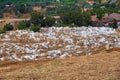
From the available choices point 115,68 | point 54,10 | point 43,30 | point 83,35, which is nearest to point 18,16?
point 54,10

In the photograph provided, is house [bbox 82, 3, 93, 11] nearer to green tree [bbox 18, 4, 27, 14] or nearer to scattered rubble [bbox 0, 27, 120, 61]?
green tree [bbox 18, 4, 27, 14]

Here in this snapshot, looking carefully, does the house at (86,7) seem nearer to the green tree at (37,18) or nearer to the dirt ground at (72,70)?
the green tree at (37,18)

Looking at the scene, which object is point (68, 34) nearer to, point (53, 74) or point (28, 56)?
point (28, 56)

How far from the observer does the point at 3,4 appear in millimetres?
66750

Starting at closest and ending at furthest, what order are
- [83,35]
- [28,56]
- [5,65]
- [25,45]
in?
[5,65] → [28,56] → [25,45] → [83,35]

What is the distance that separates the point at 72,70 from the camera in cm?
1413

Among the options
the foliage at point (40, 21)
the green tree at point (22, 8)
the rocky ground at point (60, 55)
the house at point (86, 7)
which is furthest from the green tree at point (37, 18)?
the house at point (86, 7)

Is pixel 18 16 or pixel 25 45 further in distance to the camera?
pixel 18 16

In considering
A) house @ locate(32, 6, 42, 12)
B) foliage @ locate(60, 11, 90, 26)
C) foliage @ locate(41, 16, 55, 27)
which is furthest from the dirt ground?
house @ locate(32, 6, 42, 12)

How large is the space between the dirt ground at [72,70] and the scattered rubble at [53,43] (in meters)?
2.45

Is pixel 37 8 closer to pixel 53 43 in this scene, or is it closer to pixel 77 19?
pixel 77 19

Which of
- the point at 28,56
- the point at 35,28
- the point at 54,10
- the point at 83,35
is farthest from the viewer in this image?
the point at 54,10

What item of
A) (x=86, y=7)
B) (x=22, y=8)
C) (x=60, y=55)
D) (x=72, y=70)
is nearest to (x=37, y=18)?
(x=60, y=55)

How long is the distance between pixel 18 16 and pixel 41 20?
25507 mm
